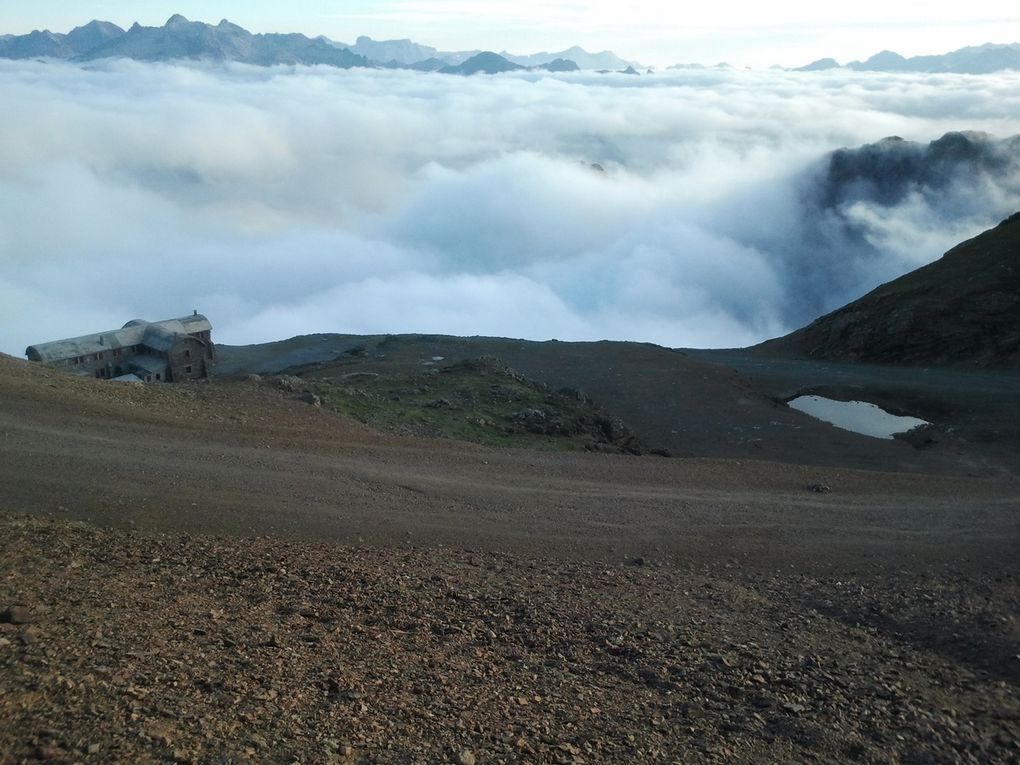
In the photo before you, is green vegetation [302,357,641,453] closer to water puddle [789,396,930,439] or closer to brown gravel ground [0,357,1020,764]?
brown gravel ground [0,357,1020,764]

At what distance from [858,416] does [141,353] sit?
26.6 meters

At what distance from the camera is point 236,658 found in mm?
7758

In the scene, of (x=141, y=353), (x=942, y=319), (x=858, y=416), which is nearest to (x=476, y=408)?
(x=858, y=416)

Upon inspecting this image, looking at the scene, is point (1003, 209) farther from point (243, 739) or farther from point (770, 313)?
point (243, 739)

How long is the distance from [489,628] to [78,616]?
155 inches

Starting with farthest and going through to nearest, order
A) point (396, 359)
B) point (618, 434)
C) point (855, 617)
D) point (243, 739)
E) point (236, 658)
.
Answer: point (396, 359), point (618, 434), point (855, 617), point (236, 658), point (243, 739)

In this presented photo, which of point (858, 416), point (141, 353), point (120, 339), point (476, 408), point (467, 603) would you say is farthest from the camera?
point (141, 353)

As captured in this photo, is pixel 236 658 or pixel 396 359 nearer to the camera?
Answer: pixel 236 658

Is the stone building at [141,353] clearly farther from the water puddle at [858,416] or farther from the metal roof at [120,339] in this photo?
the water puddle at [858,416]

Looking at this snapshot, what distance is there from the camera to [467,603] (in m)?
10.1

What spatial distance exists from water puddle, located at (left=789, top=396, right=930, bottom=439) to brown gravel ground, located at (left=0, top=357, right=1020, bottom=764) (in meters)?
12.8

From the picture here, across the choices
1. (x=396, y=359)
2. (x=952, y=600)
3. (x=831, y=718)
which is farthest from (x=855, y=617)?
(x=396, y=359)

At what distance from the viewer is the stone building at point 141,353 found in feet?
105

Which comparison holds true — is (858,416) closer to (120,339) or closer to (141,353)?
(141,353)
